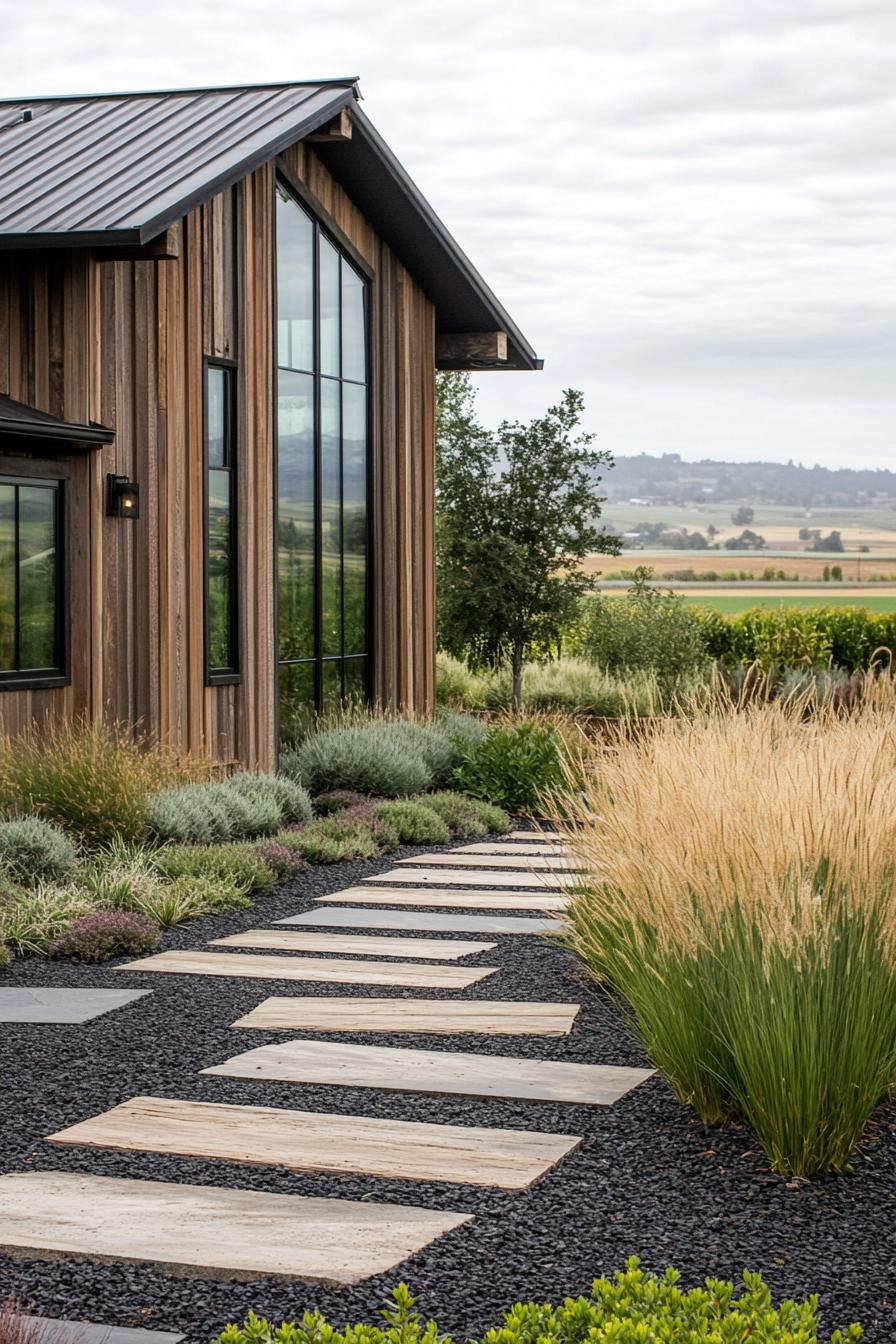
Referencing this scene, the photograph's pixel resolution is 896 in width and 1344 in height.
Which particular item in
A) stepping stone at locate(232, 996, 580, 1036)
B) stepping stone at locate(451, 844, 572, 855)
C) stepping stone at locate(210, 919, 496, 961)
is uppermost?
stepping stone at locate(232, 996, 580, 1036)

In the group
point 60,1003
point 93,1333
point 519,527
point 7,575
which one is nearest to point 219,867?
point 60,1003

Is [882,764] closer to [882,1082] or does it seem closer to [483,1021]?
[882,1082]

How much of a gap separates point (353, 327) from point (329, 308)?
18.6 inches

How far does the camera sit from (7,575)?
8117mm

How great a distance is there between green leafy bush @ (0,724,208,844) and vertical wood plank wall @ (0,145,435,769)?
1.78 ft

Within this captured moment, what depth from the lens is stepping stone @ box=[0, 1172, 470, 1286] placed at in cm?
272

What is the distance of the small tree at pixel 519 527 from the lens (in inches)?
618

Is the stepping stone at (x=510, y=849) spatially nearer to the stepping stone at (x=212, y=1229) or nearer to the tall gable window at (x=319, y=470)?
the tall gable window at (x=319, y=470)

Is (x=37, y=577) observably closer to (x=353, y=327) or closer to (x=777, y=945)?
(x=353, y=327)

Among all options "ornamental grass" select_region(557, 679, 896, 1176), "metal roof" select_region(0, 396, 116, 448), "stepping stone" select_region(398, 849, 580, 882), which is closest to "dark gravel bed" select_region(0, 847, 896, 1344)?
"ornamental grass" select_region(557, 679, 896, 1176)

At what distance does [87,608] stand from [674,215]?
2536 inches

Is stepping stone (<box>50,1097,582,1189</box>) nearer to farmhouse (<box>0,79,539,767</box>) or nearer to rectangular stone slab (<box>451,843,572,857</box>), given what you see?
rectangular stone slab (<box>451,843,572,857</box>)

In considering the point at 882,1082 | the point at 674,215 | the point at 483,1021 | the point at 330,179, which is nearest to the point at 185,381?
the point at 330,179

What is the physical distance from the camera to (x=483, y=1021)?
4500mm
